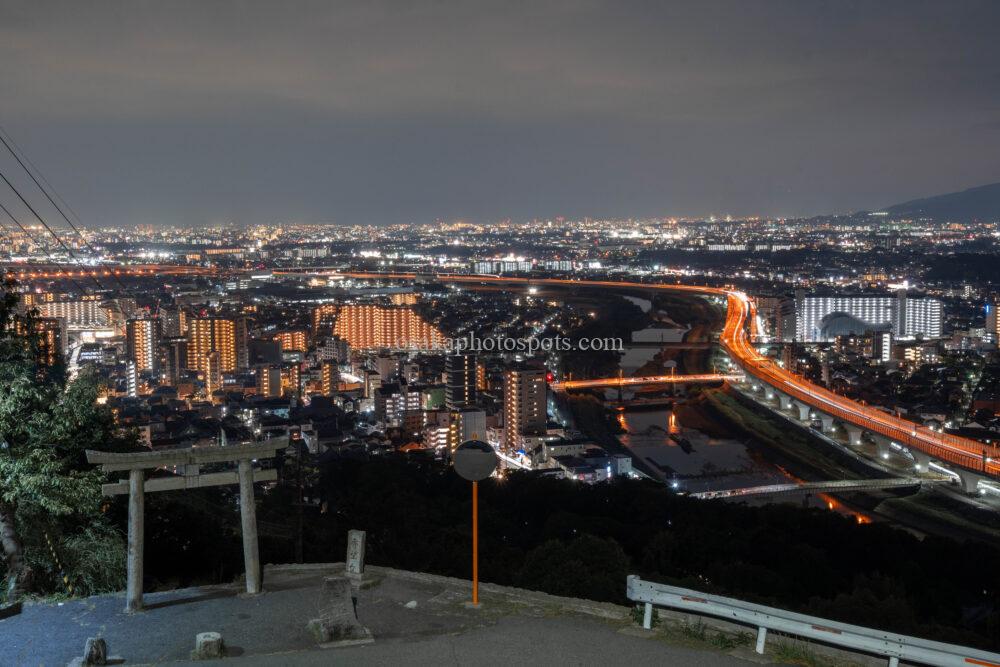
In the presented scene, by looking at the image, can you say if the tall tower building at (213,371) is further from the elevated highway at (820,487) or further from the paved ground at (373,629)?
the paved ground at (373,629)

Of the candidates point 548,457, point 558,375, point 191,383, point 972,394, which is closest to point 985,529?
point 548,457

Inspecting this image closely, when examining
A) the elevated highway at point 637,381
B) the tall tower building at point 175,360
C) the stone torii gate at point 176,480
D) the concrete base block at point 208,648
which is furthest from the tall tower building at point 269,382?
the concrete base block at point 208,648

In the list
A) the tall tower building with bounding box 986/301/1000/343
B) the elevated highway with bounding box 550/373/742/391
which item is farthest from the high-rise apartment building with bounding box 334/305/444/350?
the tall tower building with bounding box 986/301/1000/343

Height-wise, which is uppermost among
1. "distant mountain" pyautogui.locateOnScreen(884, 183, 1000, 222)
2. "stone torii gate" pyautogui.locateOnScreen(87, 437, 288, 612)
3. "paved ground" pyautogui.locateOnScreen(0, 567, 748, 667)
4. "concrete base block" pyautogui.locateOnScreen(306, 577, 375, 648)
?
"distant mountain" pyautogui.locateOnScreen(884, 183, 1000, 222)

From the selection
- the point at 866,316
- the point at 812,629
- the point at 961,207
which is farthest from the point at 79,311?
the point at 961,207

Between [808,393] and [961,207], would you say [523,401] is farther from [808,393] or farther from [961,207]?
[961,207]

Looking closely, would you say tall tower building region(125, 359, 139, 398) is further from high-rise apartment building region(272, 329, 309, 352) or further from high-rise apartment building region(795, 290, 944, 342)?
high-rise apartment building region(795, 290, 944, 342)
